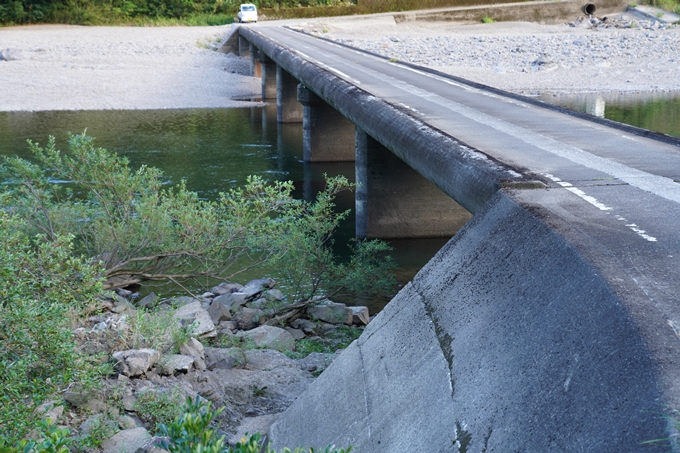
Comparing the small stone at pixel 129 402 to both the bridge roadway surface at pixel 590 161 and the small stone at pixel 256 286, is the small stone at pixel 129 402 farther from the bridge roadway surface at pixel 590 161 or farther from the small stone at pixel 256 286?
the small stone at pixel 256 286

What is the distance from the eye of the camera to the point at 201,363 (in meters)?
7.48

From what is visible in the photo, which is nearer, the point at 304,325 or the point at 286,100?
the point at 304,325

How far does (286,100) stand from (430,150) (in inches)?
836

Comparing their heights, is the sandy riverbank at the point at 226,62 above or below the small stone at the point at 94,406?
above

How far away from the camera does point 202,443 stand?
313 centimetres

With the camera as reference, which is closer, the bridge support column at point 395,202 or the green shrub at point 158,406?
the green shrub at point 158,406

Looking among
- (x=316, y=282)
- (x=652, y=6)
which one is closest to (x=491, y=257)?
(x=316, y=282)

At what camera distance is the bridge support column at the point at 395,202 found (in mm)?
14391

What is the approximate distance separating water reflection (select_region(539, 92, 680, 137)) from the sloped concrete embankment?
62.4 ft

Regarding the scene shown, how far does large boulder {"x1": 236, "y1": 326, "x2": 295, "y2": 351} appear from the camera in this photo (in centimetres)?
876

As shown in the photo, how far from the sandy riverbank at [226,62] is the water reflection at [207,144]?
8.44ft

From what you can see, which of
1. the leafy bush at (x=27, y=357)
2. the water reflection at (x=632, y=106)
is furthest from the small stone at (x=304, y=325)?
the water reflection at (x=632, y=106)

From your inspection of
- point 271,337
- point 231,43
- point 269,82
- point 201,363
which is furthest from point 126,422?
point 231,43

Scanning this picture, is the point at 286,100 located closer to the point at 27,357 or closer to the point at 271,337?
the point at 271,337
